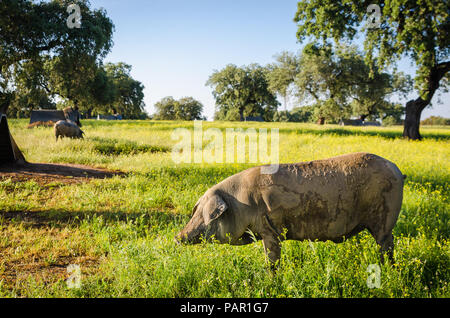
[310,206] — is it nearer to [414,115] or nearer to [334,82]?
[414,115]

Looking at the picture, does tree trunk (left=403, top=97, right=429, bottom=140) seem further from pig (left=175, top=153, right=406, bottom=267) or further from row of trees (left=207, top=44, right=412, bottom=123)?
pig (left=175, top=153, right=406, bottom=267)

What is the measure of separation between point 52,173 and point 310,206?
795 cm

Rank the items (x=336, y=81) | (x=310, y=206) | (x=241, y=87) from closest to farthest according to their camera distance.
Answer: (x=310, y=206) < (x=336, y=81) < (x=241, y=87)

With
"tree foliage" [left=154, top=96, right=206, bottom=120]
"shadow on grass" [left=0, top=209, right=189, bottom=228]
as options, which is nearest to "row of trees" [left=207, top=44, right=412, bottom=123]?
"shadow on grass" [left=0, top=209, right=189, bottom=228]

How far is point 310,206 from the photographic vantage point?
2711mm

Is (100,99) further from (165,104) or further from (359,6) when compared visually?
(165,104)

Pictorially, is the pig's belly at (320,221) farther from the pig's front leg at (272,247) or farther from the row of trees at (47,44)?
the row of trees at (47,44)

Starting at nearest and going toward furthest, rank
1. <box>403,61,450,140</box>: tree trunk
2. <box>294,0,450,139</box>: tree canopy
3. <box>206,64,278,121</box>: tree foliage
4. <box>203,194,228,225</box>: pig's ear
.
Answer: <box>203,194,228,225</box>: pig's ear, <box>294,0,450,139</box>: tree canopy, <box>403,61,450,140</box>: tree trunk, <box>206,64,278,121</box>: tree foliage

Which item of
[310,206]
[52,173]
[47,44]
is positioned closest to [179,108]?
[47,44]

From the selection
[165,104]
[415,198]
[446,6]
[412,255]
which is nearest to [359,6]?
[446,6]

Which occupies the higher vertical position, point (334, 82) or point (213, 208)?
point (334, 82)

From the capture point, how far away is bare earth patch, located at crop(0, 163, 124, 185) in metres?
7.19

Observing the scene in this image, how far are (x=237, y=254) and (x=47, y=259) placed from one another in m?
2.65

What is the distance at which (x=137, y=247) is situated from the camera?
360cm
